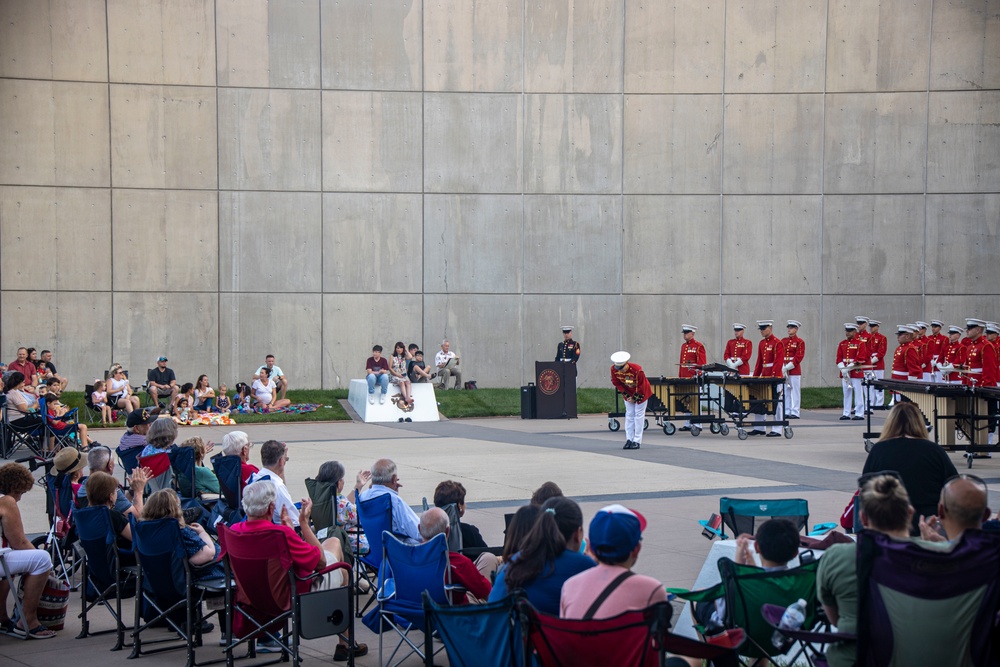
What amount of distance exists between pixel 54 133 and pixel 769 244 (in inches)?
752

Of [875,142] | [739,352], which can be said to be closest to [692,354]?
[739,352]

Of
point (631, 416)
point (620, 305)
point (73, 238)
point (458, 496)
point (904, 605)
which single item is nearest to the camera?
point (904, 605)

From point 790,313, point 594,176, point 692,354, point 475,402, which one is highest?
point 594,176

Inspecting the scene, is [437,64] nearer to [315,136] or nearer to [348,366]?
[315,136]

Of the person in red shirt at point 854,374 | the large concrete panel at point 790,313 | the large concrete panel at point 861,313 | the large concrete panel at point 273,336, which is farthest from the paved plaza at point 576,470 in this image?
the large concrete panel at point 861,313

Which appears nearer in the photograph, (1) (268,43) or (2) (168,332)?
(2) (168,332)

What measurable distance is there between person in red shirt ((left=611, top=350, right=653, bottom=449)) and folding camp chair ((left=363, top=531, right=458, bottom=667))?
37.7 feet

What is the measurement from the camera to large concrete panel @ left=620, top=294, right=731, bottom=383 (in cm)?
2833

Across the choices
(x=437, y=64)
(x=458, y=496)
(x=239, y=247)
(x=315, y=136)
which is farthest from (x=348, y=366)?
(x=458, y=496)

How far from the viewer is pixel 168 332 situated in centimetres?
2700

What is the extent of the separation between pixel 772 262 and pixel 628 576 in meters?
25.0

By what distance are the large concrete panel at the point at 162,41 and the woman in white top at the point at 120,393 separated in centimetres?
828

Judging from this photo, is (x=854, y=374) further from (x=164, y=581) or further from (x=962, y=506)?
(x=164, y=581)

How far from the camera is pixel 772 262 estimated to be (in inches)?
1117
